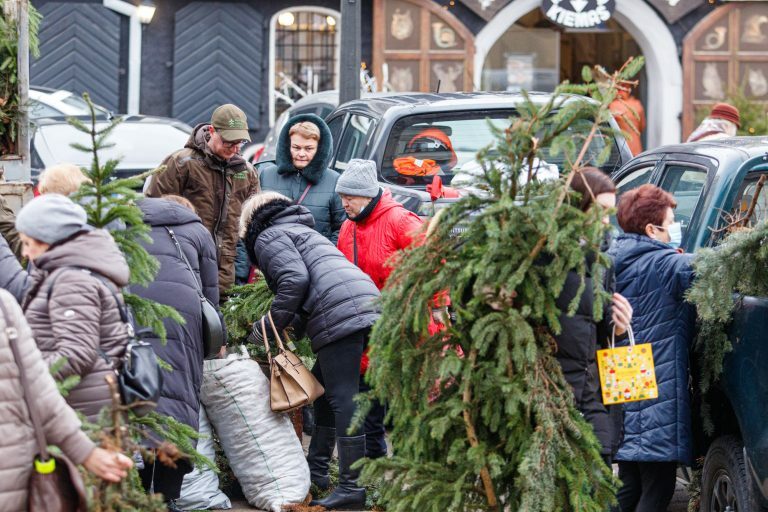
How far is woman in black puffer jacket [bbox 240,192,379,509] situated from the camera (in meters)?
6.48

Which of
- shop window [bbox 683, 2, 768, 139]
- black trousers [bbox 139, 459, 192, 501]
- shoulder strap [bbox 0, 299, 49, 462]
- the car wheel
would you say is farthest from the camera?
shop window [bbox 683, 2, 768, 139]

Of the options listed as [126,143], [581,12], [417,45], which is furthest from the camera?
[417,45]

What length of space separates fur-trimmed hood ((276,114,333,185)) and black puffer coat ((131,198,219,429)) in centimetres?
Answer: 182

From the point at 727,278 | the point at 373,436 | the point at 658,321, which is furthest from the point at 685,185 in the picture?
the point at 373,436

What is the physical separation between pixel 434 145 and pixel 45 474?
5342 mm

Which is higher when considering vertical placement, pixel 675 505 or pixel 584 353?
pixel 584 353

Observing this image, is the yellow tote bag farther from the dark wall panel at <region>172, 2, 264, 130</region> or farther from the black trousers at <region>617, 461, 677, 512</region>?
the dark wall panel at <region>172, 2, 264, 130</region>

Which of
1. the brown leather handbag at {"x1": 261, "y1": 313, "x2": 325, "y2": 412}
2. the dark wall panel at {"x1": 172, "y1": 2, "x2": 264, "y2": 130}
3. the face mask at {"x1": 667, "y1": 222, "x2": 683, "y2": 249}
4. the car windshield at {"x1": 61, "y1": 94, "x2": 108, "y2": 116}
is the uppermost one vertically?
the dark wall panel at {"x1": 172, "y1": 2, "x2": 264, "y2": 130}

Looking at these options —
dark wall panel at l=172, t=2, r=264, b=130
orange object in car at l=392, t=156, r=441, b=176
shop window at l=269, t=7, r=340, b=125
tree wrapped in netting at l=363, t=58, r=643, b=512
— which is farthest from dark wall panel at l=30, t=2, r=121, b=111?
tree wrapped in netting at l=363, t=58, r=643, b=512

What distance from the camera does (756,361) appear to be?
5.30 meters

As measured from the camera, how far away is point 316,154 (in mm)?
8078

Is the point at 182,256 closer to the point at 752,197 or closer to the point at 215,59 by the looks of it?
the point at 752,197

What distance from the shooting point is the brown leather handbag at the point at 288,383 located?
662 centimetres

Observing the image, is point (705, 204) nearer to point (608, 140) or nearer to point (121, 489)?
point (608, 140)
